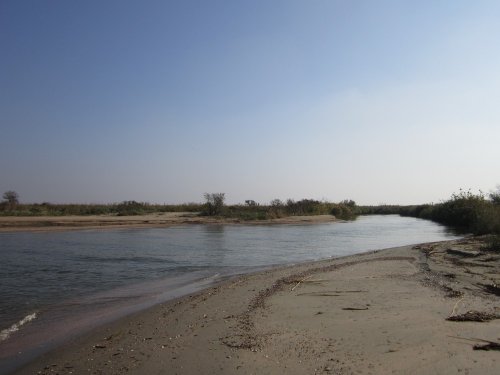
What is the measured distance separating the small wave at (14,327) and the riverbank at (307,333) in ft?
5.06

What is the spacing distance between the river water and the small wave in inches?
0.7

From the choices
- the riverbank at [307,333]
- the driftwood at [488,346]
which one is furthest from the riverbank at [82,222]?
the driftwood at [488,346]

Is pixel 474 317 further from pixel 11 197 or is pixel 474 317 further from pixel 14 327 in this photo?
A: pixel 11 197

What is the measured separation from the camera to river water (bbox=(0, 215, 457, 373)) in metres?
8.85

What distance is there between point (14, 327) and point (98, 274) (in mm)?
6546

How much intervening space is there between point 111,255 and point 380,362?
16741mm

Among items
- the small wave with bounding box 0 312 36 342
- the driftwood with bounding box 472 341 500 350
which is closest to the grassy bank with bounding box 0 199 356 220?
the small wave with bounding box 0 312 36 342

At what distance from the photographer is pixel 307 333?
712 centimetres

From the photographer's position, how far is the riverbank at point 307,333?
5.77 metres

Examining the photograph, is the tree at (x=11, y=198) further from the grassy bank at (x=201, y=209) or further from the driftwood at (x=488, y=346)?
the driftwood at (x=488, y=346)

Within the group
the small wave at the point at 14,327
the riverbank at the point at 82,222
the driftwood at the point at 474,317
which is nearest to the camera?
the driftwood at the point at 474,317

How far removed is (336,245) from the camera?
27141 mm

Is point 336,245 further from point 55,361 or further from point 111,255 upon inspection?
point 55,361

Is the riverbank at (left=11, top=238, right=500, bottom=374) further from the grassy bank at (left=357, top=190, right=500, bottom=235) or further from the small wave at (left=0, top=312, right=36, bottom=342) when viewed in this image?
the grassy bank at (left=357, top=190, right=500, bottom=235)
